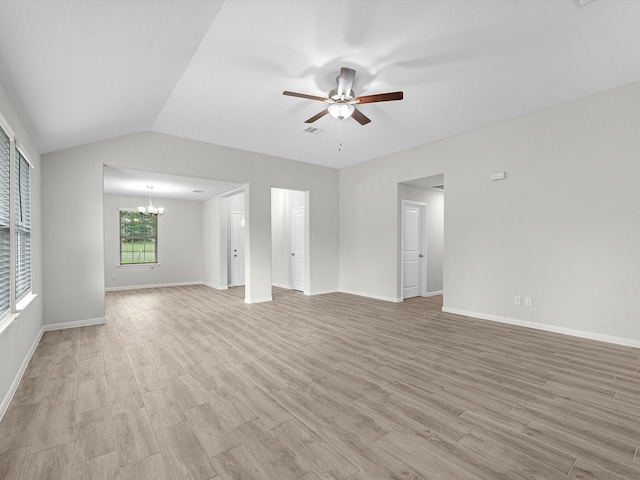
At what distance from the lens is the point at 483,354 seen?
3312mm

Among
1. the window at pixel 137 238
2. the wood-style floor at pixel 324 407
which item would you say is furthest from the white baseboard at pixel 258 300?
the window at pixel 137 238

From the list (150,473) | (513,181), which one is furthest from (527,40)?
(150,473)

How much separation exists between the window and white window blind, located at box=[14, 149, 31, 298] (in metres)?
5.44

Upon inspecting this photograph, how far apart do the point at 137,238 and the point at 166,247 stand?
2.59 ft

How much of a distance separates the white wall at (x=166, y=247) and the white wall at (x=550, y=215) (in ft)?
22.2

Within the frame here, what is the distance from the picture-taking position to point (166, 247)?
9047mm

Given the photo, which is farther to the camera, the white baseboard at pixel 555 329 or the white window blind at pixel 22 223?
the white baseboard at pixel 555 329

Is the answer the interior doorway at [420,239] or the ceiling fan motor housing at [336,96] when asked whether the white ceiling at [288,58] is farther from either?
the interior doorway at [420,239]

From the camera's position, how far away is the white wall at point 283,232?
8250mm

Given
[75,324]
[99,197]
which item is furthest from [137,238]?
[75,324]

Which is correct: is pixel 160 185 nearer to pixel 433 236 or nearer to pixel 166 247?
pixel 166 247

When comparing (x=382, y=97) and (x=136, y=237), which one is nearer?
(x=382, y=97)

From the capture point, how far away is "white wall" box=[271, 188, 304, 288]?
8.25 metres

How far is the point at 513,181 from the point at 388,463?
4333 mm
